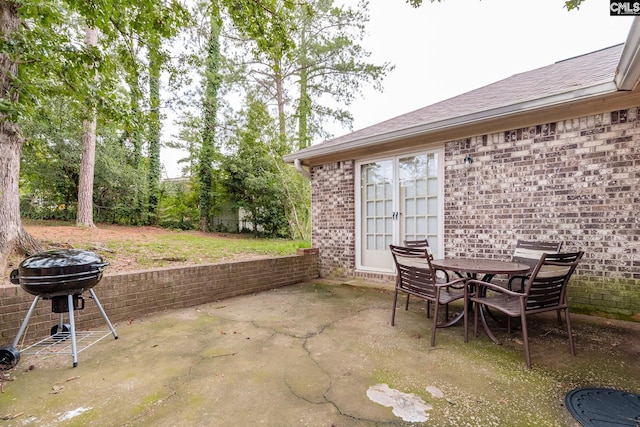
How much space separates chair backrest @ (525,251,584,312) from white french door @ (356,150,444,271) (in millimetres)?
2041

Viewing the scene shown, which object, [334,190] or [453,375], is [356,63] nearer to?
[334,190]

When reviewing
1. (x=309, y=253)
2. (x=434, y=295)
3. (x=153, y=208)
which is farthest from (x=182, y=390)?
(x=153, y=208)

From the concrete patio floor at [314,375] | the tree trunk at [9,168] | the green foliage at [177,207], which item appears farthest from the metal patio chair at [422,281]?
the green foliage at [177,207]

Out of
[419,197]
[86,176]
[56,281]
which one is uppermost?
[86,176]

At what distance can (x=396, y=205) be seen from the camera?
4.98 metres

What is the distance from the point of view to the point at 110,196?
36.1 ft

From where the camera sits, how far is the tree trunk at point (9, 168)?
3498mm

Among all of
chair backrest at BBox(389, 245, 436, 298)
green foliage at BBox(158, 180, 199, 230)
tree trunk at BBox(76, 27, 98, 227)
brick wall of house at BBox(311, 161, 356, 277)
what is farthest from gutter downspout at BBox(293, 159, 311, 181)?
green foliage at BBox(158, 180, 199, 230)

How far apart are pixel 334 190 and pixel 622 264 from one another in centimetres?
416

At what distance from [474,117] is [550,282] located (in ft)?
7.44

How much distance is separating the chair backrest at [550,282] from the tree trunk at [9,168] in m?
5.64

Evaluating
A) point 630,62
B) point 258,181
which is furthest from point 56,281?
point 258,181

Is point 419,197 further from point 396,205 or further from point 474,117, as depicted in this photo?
point 474,117

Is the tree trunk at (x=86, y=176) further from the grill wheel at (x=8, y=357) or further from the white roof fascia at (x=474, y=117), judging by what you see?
the grill wheel at (x=8, y=357)
